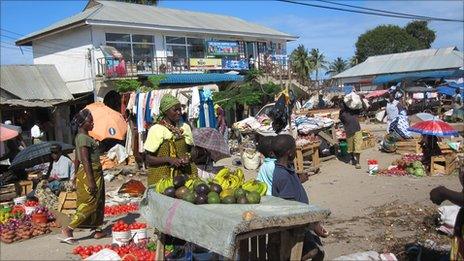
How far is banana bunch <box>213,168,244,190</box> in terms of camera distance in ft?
14.4

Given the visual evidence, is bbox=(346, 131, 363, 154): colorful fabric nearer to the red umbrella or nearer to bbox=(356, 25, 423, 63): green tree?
the red umbrella

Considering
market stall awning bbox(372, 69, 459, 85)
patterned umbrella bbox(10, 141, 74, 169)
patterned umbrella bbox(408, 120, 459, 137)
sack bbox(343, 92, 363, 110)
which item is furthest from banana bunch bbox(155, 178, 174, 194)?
market stall awning bbox(372, 69, 459, 85)

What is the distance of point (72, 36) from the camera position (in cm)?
2395

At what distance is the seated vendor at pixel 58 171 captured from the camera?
9039 mm

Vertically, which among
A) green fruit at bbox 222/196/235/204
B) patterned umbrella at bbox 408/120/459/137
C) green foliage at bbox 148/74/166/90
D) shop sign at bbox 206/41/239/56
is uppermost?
shop sign at bbox 206/41/239/56

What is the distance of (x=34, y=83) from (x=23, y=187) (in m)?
12.7

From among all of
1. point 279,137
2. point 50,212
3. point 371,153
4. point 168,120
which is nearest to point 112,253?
point 168,120

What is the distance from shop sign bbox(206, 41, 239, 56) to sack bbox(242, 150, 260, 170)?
15618 mm

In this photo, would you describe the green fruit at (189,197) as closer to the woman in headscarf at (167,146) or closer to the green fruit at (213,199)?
the green fruit at (213,199)

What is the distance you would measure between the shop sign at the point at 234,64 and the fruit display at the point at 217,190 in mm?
24335

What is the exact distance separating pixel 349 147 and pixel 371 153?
8.40ft

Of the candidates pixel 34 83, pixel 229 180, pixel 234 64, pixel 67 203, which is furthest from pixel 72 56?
pixel 229 180

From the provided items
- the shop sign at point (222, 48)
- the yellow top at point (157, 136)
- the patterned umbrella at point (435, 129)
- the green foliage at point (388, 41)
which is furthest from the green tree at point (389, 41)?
the yellow top at point (157, 136)

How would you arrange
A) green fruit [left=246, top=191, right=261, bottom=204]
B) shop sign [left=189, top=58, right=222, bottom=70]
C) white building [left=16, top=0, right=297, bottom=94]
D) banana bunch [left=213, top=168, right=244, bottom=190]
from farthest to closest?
shop sign [left=189, top=58, right=222, bottom=70] → white building [left=16, top=0, right=297, bottom=94] → banana bunch [left=213, top=168, right=244, bottom=190] → green fruit [left=246, top=191, right=261, bottom=204]
